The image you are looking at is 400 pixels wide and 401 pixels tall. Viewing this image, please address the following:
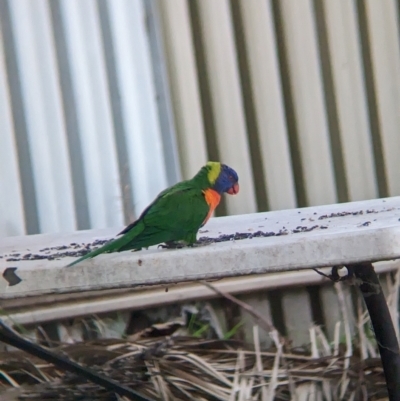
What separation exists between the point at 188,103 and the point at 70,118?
1.05 feet

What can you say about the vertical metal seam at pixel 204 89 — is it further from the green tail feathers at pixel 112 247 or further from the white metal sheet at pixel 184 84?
the green tail feathers at pixel 112 247

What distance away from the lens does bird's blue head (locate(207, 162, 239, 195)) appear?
0.99m

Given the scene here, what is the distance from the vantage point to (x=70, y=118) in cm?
153

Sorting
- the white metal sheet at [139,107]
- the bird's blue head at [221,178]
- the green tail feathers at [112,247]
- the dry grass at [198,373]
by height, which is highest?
the white metal sheet at [139,107]

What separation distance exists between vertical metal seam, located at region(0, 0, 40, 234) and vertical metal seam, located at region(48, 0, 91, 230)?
0.35 ft

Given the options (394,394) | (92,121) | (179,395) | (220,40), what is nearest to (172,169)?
(92,121)

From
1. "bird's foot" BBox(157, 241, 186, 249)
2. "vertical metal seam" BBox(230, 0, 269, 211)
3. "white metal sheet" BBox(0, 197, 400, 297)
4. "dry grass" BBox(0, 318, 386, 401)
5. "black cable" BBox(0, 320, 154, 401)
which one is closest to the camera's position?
"white metal sheet" BBox(0, 197, 400, 297)

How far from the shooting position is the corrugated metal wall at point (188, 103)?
151cm

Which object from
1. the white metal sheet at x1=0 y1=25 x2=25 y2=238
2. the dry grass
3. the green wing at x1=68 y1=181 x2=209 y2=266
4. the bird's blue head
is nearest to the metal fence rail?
the white metal sheet at x1=0 y1=25 x2=25 y2=238

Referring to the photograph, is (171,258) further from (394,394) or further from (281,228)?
(394,394)

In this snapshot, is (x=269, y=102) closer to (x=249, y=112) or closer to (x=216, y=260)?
(x=249, y=112)

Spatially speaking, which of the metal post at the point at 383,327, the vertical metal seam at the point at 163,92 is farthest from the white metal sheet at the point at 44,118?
the metal post at the point at 383,327

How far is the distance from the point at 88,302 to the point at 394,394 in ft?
2.69

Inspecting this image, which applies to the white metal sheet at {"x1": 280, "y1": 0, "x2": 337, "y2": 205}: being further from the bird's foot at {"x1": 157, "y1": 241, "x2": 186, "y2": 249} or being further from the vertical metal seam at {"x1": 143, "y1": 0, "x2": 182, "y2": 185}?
the bird's foot at {"x1": 157, "y1": 241, "x2": 186, "y2": 249}
